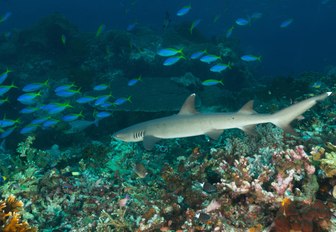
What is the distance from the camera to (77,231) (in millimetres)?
4215

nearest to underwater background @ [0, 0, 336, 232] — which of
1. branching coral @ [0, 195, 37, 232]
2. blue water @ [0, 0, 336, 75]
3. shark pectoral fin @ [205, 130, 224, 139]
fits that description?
branching coral @ [0, 195, 37, 232]

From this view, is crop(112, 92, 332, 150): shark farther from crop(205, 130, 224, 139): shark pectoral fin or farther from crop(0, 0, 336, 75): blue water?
crop(0, 0, 336, 75): blue water

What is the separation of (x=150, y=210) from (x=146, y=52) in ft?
53.9

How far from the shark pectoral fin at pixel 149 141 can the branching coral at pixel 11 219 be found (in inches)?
107

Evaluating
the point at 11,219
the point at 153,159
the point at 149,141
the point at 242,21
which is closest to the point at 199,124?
the point at 149,141

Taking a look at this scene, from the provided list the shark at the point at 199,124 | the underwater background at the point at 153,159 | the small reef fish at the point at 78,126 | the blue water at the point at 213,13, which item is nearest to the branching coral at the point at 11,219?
the underwater background at the point at 153,159

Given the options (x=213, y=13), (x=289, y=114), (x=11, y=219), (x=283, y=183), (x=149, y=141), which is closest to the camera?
(x=11, y=219)

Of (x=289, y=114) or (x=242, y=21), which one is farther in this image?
(x=242, y=21)

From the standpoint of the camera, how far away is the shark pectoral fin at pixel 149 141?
5.82 metres

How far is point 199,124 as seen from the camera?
567 cm

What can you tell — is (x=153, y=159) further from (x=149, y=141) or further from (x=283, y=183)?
(x=283, y=183)

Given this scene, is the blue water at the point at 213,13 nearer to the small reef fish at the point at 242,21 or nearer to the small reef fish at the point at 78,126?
the small reef fish at the point at 242,21

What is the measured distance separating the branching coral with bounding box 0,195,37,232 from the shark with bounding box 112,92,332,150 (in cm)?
272

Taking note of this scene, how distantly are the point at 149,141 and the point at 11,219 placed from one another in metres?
3.18
